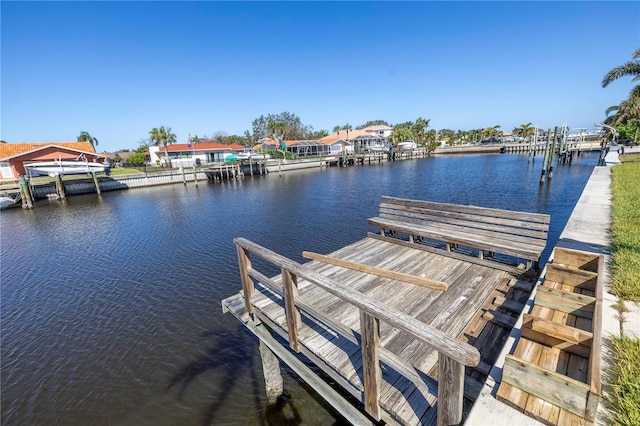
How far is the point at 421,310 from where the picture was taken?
14.2 ft

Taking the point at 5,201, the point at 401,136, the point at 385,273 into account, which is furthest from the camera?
the point at 401,136

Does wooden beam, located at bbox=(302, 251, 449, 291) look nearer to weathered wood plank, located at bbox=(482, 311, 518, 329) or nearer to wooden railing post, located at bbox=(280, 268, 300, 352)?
weathered wood plank, located at bbox=(482, 311, 518, 329)

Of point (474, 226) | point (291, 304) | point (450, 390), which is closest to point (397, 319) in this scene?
point (450, 390)

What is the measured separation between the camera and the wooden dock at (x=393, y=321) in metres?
2.54

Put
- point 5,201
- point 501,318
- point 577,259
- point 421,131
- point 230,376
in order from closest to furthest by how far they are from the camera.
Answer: point 501,318 → point 577,259 → point 230,376 → point 5,201 → point 421,131

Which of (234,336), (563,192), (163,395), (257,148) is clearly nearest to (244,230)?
(234,336)

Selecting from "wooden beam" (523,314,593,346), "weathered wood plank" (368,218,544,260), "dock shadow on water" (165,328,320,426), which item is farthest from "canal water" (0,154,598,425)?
"weathered wood plank" (368,218,544,260)

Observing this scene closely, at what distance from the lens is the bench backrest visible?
18.4 ft

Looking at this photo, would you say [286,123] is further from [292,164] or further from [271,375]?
[271,375]

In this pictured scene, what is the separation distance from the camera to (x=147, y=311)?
866 cm

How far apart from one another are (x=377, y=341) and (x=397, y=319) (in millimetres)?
439

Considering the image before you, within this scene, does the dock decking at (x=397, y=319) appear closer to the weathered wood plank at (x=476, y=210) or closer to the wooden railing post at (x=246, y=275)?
the wooden railing post at (x=246, y=275)

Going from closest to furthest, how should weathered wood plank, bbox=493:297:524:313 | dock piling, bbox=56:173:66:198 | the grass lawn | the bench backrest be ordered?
1. the grass lawn
2. weathered wood plank, bbox=493:297:524:313
3. the bench backrest
4. dock piling, bbox=56:173:66:198

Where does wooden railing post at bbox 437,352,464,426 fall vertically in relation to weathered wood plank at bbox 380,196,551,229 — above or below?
below
